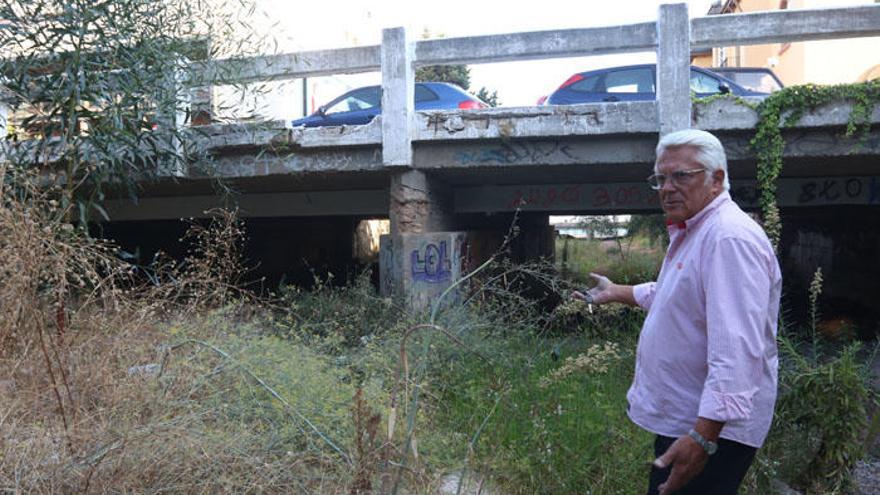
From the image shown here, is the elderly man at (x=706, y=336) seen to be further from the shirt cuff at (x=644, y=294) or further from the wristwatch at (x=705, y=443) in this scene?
the shirt cuff at (x=644, y=294)

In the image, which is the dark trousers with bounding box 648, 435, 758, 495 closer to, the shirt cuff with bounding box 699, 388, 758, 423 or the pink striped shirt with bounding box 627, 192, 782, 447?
the pink striped shirt with bounding box 627, 192, 782, 447

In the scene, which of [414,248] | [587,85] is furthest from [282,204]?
[587,85]

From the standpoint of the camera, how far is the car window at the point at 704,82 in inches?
352

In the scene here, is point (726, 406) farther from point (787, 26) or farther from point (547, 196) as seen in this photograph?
point (547, 196)

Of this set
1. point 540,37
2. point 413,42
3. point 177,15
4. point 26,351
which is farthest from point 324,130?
point 26,351

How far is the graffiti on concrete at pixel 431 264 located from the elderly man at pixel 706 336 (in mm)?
5626

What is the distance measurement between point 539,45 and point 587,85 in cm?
269

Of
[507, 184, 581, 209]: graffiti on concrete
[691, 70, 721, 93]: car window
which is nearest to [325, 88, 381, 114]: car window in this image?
[507, 184, 581, 209]: graffiti on concrete

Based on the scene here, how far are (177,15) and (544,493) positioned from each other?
5622 millimetres

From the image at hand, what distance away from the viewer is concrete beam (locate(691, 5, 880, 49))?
661cm

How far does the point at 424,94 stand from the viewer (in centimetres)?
1046

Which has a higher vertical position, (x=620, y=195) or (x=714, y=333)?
(x=620, y=195)

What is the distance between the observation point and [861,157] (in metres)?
7.32

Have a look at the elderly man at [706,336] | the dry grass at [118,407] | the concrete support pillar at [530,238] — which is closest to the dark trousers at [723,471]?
the elderly man at [706,336]
